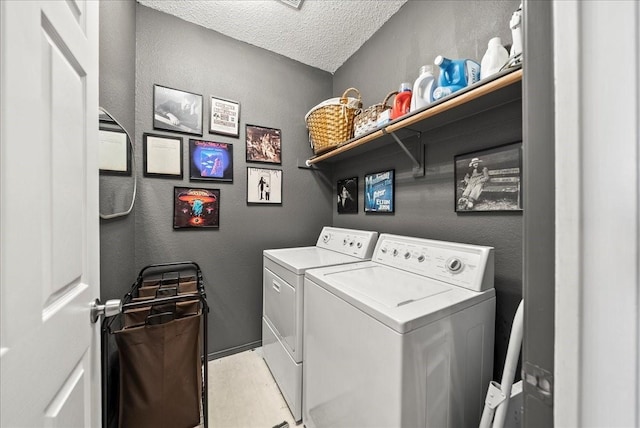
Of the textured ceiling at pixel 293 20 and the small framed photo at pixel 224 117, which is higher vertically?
the textured ceiling at pixel 293 20

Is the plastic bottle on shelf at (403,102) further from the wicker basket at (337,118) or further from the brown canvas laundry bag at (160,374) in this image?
the brown canvas laundry bag at (160,374)

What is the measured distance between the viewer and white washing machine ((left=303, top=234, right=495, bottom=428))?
2.54ft

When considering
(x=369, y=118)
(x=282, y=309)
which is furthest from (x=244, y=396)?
(x=369, y=118)

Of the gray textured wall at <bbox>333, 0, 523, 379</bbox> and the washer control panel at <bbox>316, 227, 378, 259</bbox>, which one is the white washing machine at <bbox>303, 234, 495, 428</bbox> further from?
the washer control panel at <bbox>316, 227, 378, 259</bbox>

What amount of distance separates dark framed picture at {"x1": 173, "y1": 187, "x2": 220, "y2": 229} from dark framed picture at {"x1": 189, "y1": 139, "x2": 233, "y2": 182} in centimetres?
12

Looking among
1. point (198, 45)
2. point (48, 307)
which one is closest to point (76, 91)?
point (48, 307)

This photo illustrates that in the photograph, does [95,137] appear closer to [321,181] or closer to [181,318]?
[181,318]

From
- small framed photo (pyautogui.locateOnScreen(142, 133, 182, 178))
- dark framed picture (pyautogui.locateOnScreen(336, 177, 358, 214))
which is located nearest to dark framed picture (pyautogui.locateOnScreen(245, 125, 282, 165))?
small framed photo (pyautogui.locateOnScreen(142, 133, 182, 178))

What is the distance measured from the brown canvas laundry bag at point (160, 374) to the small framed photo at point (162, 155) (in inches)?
44.2

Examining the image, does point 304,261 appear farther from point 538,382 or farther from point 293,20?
point 293,20

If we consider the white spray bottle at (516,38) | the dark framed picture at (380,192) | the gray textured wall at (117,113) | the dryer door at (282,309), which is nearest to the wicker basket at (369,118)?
the dark framed picture at (380,192)

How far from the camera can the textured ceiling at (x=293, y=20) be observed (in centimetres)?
169

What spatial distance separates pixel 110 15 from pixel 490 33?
1.99 m

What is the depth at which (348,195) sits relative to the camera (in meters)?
2.21
